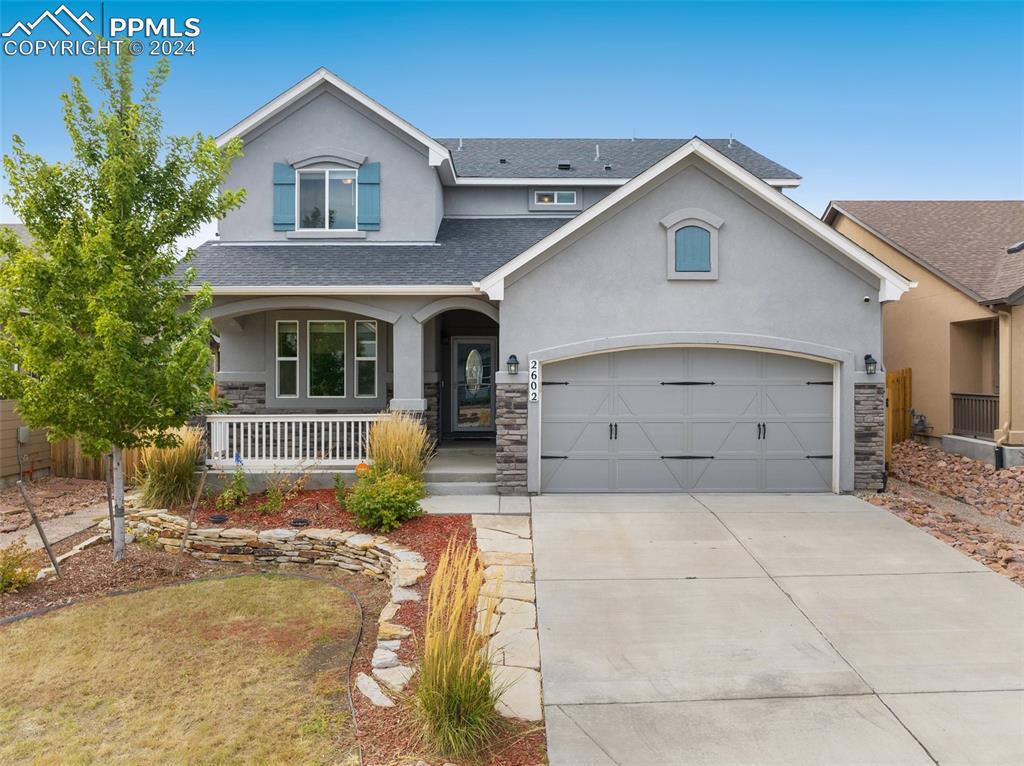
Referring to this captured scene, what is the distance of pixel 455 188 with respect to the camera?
48.3 ft

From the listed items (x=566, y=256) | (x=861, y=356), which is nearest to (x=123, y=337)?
(x=566, y=256)

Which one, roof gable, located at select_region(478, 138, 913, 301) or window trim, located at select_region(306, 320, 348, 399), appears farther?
window trim, located at select_region(306, 320, 348, 399)

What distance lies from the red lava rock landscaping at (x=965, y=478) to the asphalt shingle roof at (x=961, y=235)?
327 centimetres

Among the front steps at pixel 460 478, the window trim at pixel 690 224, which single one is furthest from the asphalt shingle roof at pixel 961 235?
the front steps at pixel 460 478

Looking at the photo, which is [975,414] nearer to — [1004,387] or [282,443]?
[1004,387]

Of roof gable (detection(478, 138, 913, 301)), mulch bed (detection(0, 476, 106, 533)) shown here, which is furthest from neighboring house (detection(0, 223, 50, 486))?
roof gable (detection(478, 138, 913, 301))

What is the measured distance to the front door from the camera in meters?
14.9

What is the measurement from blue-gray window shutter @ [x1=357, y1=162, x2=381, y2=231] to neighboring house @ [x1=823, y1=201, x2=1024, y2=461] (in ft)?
39.1

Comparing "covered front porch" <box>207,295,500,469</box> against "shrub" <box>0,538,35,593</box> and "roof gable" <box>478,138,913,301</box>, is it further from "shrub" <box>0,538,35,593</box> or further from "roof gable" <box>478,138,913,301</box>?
"shrub" <box>0,538,35,593</box>

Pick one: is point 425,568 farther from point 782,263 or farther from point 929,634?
point 782,263

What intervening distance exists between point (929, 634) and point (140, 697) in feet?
20.3

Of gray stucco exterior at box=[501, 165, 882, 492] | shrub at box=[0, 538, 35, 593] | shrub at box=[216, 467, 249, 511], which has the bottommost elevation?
shrub at box=[0, 538, 35, 593]

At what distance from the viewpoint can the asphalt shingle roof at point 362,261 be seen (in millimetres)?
11062

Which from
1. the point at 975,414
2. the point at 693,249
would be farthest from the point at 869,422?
the point at 975,414
